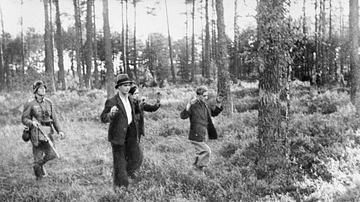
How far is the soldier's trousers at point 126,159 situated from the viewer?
18.5 feet

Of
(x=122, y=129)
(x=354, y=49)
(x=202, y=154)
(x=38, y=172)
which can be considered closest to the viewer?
(x=122, y=129)

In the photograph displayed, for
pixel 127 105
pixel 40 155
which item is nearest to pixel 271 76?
pixel 127 105

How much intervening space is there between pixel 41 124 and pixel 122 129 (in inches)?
101

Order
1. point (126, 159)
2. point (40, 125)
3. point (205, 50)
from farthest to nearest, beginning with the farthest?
point (205, 50) → point (40, 125) → point (126, 159)

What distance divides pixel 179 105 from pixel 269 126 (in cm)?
933

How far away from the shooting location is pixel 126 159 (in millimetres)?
6016

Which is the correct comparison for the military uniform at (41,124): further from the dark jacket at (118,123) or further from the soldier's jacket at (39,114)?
the dark jacket at (118,123)

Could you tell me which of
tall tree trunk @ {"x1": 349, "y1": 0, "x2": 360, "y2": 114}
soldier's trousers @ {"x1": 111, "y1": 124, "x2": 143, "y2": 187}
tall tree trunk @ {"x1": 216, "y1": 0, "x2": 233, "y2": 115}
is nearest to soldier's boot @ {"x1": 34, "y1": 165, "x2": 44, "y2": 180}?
soldier's trousers @ {"x1": 111, "y1": 124, "x2": 143, "y2": 187}

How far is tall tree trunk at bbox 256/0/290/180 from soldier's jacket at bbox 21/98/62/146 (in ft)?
13.9

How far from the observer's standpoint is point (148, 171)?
21.6 ft

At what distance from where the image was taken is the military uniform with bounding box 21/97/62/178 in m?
6.89

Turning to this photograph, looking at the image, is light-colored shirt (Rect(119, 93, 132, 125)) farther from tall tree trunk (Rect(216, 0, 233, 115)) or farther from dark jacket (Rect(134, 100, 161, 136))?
tall tree trunk (Rect(216, 0, 233, 115))

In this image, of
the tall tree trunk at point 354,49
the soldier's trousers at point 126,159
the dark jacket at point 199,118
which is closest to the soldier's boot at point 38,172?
the soldier's trousers at point 126,159

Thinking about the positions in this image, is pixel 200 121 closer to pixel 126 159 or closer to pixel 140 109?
pixel 140 109
